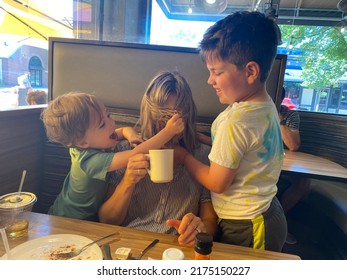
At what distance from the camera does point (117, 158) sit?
910 mm

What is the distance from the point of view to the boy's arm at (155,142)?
89 centimetres

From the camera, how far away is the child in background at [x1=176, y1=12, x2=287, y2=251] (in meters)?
0.84

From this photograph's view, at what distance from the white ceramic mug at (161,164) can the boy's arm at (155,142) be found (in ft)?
0.21

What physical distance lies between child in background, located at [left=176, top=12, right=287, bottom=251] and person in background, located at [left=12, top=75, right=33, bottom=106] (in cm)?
78

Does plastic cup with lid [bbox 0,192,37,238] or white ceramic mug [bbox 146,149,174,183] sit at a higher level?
white ceramic mug [bbox 146,149,174,183]

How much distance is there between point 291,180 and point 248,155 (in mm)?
1737

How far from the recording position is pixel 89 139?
0.90 m

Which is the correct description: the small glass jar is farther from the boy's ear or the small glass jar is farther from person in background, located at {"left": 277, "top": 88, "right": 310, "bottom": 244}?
person in background, located at {"left": 277, "top": 88, "right": 310, "bottom": 244}

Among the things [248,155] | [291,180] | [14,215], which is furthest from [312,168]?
[14,215]

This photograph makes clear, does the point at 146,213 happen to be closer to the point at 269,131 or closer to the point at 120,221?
the point at 120,221

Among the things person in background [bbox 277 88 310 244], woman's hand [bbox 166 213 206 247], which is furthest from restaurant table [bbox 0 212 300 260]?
person in background [bbox 277 88 310 244]

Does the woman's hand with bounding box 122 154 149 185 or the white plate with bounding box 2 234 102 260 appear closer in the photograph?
the white plate with bounding box 2 234 102 260

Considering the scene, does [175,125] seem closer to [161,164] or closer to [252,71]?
[161,164]
